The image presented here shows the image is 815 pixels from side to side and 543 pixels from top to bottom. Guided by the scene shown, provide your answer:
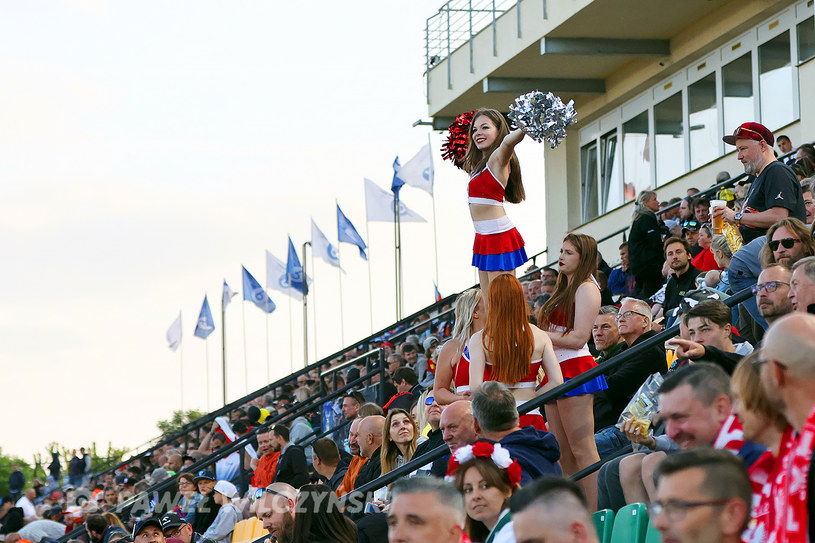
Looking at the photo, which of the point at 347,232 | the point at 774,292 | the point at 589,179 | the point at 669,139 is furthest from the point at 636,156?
the point at 774,292

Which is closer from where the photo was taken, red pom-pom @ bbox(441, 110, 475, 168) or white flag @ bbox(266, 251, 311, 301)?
red pom-pom @ bbox(441, 110, 475, 168)

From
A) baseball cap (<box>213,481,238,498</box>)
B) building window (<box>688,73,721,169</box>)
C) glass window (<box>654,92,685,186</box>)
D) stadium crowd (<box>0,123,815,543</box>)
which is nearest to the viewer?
stadium crowd (<box>0,123,815,543</box>)

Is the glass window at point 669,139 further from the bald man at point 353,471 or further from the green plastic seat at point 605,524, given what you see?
the green plastic seat at point 605,524

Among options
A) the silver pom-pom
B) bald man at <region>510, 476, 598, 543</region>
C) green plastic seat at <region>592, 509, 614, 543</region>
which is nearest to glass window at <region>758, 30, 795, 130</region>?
the silver pom-pom

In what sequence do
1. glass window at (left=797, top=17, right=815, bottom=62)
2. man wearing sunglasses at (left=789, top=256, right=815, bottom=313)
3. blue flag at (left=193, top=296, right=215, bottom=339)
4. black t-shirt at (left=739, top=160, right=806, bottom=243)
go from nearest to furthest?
man wearing sunglasses at (left=789, top=256, right=815, bottom=313), black t-shirt at (left=739, top=160, right=806, bottom=243), glass window at (left=797, top=17, right=815, bottom=62), blue flag at (left=193, top=296, right=215, bottom=339)

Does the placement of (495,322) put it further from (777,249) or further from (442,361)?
(777,249)

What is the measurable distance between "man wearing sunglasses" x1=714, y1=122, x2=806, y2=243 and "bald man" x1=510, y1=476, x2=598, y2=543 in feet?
16.2

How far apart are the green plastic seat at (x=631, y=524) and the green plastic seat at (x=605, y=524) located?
79mm

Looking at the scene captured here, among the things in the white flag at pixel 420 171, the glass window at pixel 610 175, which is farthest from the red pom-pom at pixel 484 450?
the white flag at pixel 420 171

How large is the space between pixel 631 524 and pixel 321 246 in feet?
82.5

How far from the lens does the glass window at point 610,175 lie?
2353 centimetres

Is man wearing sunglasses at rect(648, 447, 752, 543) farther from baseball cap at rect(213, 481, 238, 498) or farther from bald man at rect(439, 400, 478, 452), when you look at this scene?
baseball cap at rect(213, 481, 238, 498)

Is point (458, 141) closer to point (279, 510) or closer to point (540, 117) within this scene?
point (540, 117)

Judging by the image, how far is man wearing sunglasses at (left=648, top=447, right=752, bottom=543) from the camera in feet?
11.5
